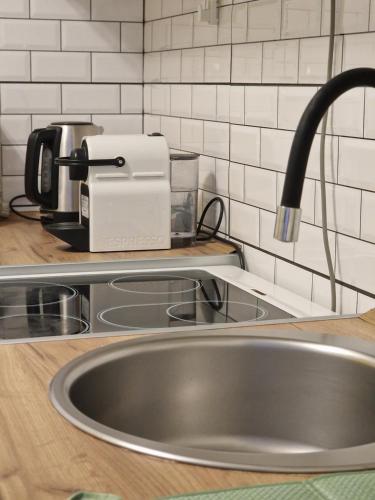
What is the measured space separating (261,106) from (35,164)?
2.07 feet

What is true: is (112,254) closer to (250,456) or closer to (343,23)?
(343,23)

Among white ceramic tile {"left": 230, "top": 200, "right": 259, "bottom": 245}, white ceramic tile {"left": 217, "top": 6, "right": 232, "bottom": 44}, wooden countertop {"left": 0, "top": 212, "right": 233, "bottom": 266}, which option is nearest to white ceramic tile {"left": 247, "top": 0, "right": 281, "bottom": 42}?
white ceramic tile {"left": 217, "top": 6, "right": 232, "bottom": 44}

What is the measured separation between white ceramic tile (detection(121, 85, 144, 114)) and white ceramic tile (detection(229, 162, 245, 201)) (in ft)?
2.26

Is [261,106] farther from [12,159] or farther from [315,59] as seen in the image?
[12,159]

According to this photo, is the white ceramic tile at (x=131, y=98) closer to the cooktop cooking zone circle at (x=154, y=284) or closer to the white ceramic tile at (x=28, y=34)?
the white ceramic tile at (x=28, y=34)

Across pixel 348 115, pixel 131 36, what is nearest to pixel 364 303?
pixel 348 115

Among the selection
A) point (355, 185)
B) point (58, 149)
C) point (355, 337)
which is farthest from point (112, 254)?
point (355, 337)

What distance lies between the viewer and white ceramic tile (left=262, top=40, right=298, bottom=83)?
1566 millimetres

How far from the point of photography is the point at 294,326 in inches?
50.2

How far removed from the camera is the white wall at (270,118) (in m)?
1.37

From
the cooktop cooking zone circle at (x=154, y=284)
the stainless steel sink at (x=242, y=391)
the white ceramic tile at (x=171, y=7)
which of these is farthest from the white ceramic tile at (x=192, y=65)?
the stainless steel sink at (x=242, y=391)

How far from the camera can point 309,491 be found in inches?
28.8

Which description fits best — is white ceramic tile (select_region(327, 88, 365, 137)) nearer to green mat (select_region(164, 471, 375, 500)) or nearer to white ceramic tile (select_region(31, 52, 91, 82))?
green mat (select_region(164, 471, 375, 500))

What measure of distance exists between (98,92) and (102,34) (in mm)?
157
